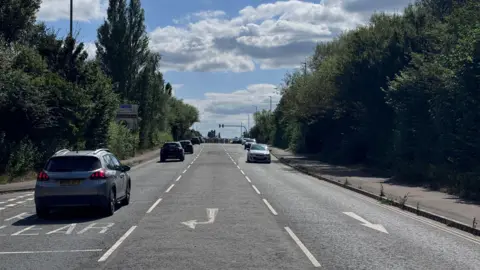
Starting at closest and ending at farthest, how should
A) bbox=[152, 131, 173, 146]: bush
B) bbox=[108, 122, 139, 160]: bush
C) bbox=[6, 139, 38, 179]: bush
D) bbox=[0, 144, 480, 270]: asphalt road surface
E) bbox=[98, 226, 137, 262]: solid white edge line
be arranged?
bbox=[0, 144, 480, 270]: asphalt road surface, bbox=[98, 226, 137, 262]: solid white edge line, bbox=[6, 139, 38, 179]: bush, bbox=[108, 122, 139, 160]: bush, bbox=[152, 131, 173, 146]: bush

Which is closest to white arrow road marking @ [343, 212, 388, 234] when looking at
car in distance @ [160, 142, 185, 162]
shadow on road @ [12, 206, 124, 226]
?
shadow on road @ [12, 206, 124, 226]

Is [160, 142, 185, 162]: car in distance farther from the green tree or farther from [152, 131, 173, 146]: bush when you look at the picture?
[152, 131, 173, 146]: bush

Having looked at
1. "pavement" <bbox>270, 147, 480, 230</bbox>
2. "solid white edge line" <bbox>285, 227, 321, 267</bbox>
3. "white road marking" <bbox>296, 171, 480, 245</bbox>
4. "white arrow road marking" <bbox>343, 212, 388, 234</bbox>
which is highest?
"pavement" <bbox>270, 147, 480, 230</bbox>

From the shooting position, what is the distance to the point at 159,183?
2844 centimetres

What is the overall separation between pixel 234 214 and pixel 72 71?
80.1 feet

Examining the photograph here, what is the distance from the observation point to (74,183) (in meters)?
16.0

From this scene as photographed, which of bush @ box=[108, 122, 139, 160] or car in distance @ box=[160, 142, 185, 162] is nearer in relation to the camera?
bush @ box=[108, 122, 139, 160]

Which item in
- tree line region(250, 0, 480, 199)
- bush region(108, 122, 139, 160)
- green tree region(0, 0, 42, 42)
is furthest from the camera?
bush region(108, 122, 139, 160)

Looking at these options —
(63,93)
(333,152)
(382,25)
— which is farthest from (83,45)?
(333,152)

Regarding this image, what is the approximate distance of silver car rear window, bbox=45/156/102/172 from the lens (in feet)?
53.4

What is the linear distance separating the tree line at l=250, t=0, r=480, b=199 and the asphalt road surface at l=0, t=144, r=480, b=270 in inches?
205

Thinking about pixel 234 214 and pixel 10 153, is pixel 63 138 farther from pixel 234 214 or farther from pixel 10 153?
pixel 234 214

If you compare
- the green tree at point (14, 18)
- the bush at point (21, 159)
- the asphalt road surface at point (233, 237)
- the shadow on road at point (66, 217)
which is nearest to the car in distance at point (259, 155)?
the green tree at point (14, 18)

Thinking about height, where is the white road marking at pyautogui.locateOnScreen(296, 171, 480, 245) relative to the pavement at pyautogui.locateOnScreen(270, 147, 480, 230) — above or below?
below
